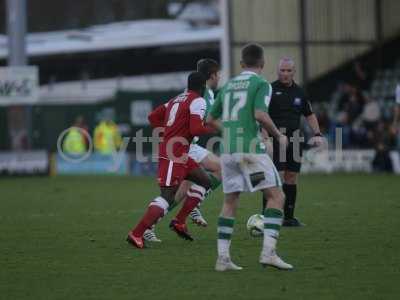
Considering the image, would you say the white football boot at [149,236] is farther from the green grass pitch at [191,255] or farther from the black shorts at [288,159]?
the black shorts at [288,159]

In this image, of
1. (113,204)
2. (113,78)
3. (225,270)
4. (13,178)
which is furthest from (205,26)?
(225,270)

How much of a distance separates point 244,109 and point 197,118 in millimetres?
1668

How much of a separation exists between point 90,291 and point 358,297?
2226mm

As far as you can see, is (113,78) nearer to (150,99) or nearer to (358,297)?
(150,99)

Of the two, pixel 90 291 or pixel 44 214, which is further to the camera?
pixel 44 214

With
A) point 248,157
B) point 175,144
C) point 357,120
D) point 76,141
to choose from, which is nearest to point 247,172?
point 248,157

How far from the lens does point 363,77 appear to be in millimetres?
34531

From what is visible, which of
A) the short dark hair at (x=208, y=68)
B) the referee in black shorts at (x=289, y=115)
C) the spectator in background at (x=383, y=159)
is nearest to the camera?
the short dark hair at (x=208, y=68)

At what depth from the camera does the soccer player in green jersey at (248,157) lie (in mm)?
9773

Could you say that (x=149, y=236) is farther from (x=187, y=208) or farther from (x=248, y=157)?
(x=248, y=157)

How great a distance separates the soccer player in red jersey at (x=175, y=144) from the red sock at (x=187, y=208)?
29 centimetres

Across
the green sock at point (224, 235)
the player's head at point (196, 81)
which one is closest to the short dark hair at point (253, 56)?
the green sock at point (224, 235)

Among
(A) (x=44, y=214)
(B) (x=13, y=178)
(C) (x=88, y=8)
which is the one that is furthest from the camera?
(C) (x=88, y=8)

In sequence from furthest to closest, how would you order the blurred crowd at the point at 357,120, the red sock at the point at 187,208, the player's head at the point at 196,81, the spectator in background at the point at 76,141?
1. the spectator in background at the point at 76,141
2. the blurred crowd at the point at 357,120
3. the red sock at the point at 187,208
4. the player's head at the point at 196,81
